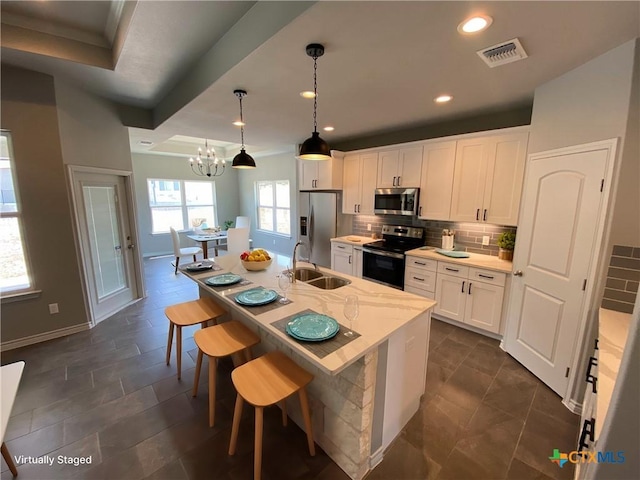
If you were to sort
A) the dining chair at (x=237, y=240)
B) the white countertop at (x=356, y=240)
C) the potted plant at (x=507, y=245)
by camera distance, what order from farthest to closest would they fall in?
the dining chair at (x=237, y=240)
the white countertop at (x=356, y=240)
the potted plant at (x=507, y=245)

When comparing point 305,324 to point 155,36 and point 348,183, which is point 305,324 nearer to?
point 155,36

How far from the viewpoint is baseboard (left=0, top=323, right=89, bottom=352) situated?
2.87 meters

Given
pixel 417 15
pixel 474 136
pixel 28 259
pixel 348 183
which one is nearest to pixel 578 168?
pixel 474 136

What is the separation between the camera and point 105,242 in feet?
12.1

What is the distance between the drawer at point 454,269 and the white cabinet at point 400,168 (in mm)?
1217

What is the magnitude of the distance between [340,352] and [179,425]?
1520 mm

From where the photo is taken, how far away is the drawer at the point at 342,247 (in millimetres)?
4484

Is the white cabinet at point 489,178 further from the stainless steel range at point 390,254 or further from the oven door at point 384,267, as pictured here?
the oven door at point 384,267

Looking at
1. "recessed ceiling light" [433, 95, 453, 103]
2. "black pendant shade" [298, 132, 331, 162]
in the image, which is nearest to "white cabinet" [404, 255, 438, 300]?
"recessed ceiling light" [433, 95, 453, 103]

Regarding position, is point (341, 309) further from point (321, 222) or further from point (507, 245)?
point (321, 222)

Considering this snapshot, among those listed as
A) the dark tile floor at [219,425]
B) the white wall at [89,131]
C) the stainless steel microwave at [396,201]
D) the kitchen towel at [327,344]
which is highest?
the white wall at [89,131]

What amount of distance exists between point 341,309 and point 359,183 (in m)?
3.18

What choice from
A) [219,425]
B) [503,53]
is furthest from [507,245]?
[219,425]

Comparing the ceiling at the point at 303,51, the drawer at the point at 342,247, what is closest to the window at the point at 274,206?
the drawer at the point at 342,247
